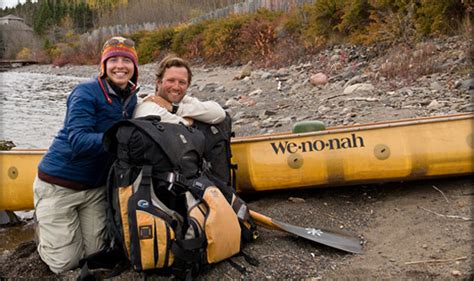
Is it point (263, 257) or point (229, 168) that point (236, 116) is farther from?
point (263, 257)

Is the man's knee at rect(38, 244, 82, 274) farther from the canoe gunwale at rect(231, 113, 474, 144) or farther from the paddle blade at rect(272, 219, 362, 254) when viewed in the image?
the canoe gunwale at rect(231, 113, 474, 144)

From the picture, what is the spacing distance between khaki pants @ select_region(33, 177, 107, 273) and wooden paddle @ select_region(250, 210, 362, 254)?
1149 mm

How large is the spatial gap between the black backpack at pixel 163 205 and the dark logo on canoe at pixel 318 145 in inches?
45.0

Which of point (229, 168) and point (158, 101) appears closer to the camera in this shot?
point (158, 101)

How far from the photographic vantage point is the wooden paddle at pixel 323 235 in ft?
9.95

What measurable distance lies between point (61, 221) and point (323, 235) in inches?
68.8

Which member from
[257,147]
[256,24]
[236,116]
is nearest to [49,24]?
[256,24]

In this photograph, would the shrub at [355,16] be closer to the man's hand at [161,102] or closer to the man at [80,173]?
the man's hand at [161,102]

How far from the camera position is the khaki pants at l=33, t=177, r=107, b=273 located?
119 inches

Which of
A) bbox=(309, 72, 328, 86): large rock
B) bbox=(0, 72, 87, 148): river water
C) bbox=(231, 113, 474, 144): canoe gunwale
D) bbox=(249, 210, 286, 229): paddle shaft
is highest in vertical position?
bbox=(309, 72, 328, 86): large rock

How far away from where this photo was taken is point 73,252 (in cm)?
309

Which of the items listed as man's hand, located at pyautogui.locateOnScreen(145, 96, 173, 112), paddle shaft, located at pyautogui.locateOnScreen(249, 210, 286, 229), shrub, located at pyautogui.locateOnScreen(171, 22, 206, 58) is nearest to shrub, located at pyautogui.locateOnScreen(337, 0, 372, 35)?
man's hand, located at pyautogui.locateOnScreen(145, 96, 173, 112)

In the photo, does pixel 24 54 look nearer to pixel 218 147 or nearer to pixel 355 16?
pixel 355 16

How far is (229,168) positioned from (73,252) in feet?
4.15
